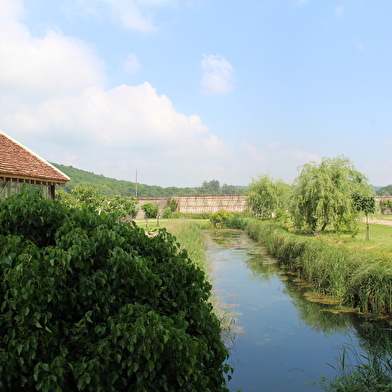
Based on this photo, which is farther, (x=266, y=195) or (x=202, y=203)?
(x=202, y=203)

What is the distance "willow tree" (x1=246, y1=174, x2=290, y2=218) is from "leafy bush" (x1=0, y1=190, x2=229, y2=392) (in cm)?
2336

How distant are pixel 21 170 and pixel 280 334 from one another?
27.8 feet

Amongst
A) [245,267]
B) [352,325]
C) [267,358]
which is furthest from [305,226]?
[267,358]

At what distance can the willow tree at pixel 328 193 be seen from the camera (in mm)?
13531

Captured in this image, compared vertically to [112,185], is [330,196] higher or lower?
lower

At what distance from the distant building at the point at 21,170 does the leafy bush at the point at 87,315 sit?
7.68 metres

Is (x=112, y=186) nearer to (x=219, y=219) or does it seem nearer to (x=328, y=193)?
(x=219, y=219)

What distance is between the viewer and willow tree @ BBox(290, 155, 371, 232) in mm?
13531

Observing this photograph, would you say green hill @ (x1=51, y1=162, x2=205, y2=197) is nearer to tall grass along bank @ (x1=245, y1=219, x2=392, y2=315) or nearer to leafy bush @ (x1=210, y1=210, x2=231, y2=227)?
leafy bush @ (x1=210, y1=210, x2=231, y2=227)

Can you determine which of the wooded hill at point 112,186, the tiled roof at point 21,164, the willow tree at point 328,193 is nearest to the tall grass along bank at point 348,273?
the willow tree at point 328,193

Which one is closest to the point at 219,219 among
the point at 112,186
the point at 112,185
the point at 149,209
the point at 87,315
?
the point at 149,209

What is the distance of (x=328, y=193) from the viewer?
44.2 ft

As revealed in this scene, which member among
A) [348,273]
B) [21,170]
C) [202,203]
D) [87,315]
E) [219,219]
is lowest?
[348,273]

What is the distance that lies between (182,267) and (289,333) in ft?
16.2
